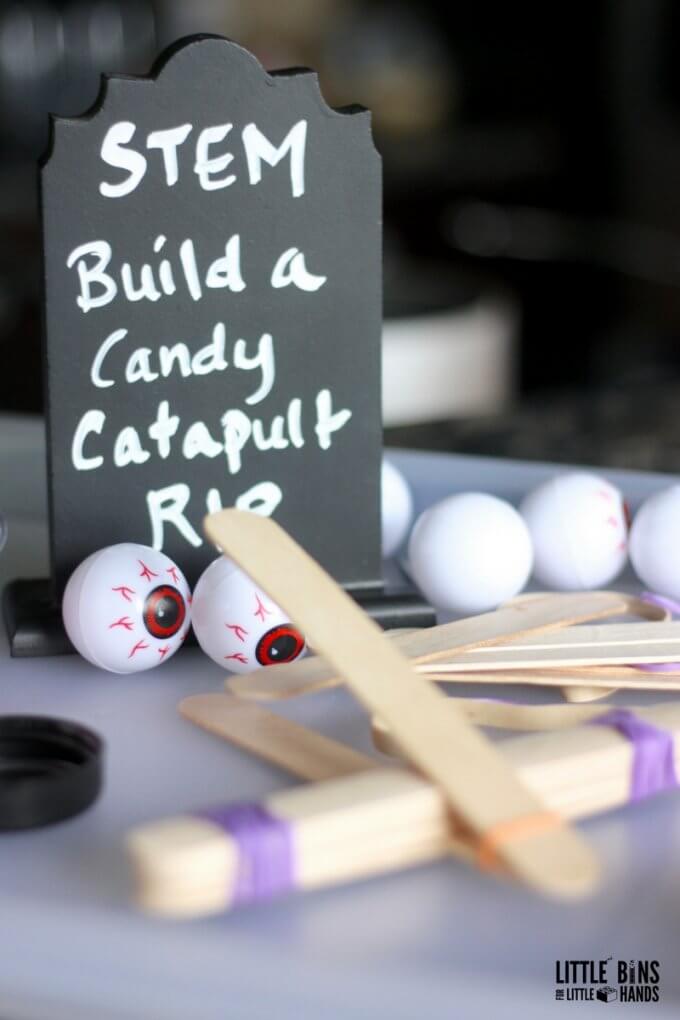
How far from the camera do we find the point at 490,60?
16.2ft

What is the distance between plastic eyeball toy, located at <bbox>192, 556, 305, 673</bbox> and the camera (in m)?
0.74

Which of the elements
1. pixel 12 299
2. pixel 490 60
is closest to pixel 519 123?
pixel 490 60

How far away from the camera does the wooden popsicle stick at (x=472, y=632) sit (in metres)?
0.71

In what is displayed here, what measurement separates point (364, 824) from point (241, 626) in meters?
0.22

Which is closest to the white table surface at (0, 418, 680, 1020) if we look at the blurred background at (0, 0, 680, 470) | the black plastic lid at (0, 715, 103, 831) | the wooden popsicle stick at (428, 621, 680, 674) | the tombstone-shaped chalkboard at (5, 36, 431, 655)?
the black plastic lid at (0, 715, 103, 831)

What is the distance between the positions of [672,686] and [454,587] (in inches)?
6.5

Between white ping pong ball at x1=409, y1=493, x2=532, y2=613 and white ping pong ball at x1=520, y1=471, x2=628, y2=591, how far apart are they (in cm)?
→ 3

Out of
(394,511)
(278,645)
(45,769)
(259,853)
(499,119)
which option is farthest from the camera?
(499,119)

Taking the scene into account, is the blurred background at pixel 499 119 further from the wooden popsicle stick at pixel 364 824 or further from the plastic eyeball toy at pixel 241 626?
the wooden popsicle stick at pixel 364 824

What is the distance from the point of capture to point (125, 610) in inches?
29.2

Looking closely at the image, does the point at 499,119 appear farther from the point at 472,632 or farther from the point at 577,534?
the point at 472,632

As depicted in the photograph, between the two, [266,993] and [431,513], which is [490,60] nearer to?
[431,513]

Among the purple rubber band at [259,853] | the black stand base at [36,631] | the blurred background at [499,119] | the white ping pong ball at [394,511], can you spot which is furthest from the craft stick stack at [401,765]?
the blurred background at [499,119]

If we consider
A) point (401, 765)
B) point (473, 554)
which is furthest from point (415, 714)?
point (473, 554)
